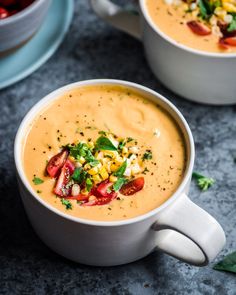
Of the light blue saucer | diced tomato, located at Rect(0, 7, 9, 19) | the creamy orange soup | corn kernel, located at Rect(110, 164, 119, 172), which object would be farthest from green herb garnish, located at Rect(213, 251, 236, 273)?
diced tomato, located at Rect(0, 7, 9, 19)

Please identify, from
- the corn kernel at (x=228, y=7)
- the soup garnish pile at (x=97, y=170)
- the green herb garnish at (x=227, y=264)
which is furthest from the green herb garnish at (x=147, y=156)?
the corn kernel at (x=228, y=7)

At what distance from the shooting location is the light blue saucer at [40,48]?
203 centimetres

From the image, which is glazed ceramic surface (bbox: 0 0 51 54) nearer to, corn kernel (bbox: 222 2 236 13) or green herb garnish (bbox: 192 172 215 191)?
corn kernel (bbox: 222 2 236 13)

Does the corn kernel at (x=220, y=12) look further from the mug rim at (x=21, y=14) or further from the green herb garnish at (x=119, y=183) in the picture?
the green herb garnish at (x=119, y=183)

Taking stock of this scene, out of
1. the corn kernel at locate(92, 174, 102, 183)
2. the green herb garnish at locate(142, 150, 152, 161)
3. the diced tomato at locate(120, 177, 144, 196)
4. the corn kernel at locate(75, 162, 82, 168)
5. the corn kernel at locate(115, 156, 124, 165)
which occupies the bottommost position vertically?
the diced tomato at locate(120, 177, 144, 196)

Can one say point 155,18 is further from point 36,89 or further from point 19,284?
point 19,284

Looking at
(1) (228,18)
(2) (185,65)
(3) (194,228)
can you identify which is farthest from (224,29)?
(3) (194,228)

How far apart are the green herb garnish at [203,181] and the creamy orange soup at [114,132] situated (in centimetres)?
21

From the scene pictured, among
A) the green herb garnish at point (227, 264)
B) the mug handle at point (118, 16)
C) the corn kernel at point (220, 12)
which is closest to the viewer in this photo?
the green herb garnish at point (227, 264)

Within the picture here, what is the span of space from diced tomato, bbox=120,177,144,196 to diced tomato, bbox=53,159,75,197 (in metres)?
0.13

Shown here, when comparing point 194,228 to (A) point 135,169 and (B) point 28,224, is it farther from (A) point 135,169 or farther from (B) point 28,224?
(B) point 28,224

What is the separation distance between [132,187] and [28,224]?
1.12 ft

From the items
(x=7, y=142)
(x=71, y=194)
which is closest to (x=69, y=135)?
(x=71, y=194)

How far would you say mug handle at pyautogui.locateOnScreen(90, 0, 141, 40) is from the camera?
2068mm
